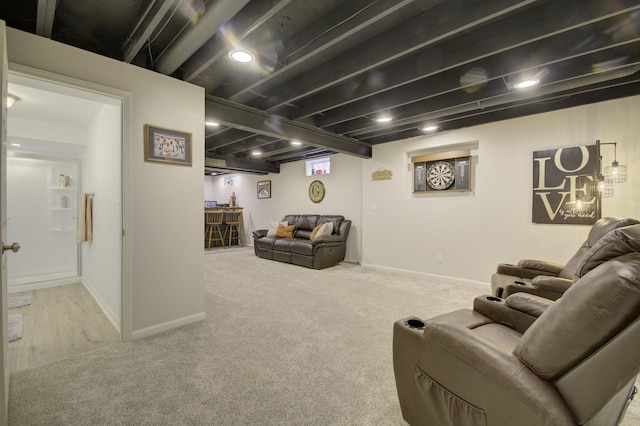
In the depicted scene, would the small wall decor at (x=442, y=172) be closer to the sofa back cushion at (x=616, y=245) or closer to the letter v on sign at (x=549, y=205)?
the letter v on sign at (x=549, y=205)

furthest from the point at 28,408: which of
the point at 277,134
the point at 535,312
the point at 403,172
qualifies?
the point at 403,172

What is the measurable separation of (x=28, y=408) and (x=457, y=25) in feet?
11.5

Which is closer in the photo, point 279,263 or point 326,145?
point 326,145

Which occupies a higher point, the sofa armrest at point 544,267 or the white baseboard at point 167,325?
the sofa armrest at point 544,267

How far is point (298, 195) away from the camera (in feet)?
23.3

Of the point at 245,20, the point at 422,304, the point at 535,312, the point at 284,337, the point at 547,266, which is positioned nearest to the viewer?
the point at 535,312

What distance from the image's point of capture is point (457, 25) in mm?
1854

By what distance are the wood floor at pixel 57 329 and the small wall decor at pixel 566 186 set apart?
194 inches

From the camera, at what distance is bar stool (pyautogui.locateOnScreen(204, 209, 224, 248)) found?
7.83 metres

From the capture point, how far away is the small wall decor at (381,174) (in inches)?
199

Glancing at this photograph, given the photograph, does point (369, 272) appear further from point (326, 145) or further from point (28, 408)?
point (28, 408)

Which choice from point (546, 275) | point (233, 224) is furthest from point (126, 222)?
point (233, 224)

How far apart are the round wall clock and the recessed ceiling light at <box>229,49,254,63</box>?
14.3 ft

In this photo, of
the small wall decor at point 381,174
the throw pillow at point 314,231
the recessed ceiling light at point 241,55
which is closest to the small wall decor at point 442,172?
the small wall decor at point 381,174
